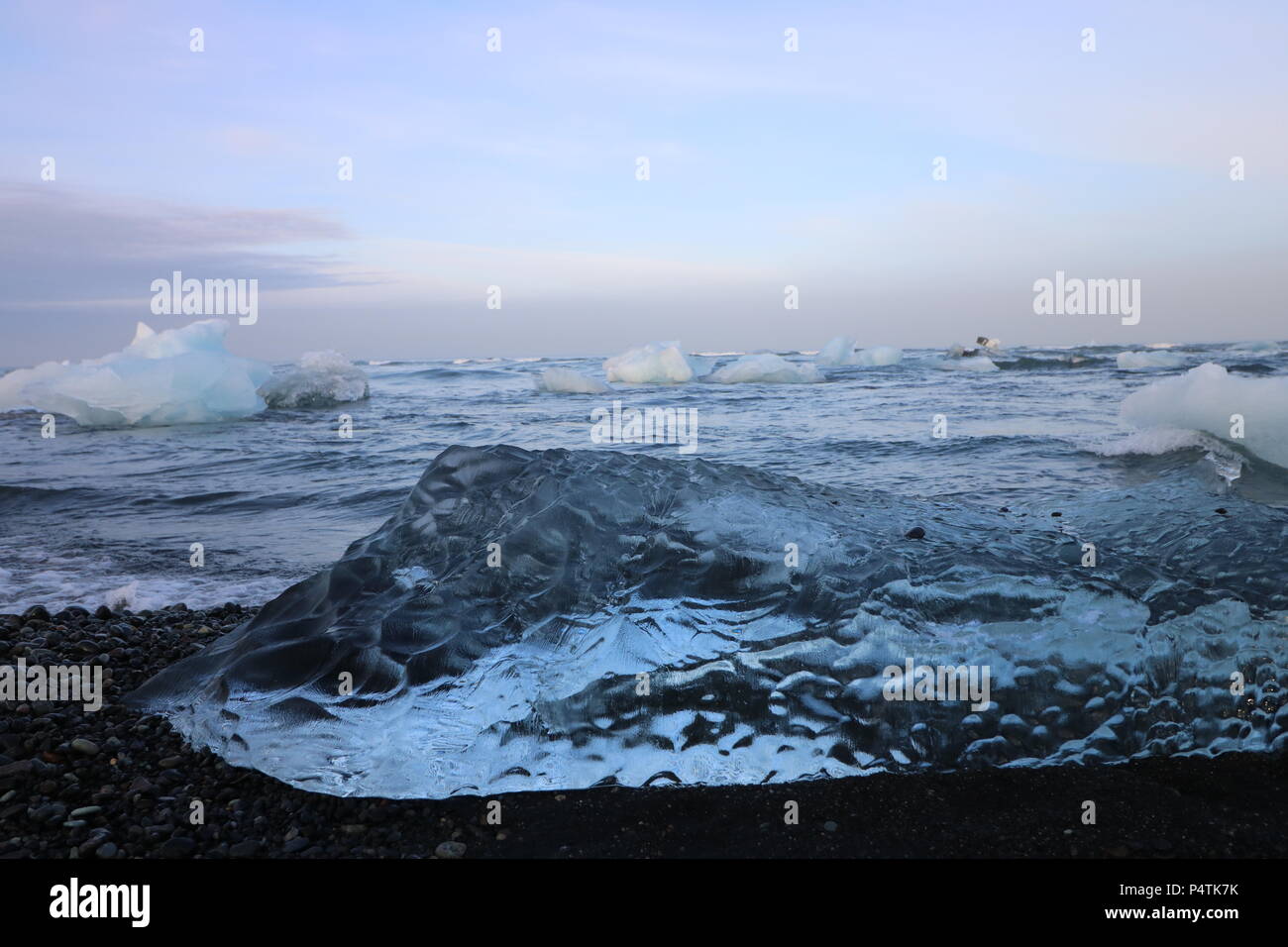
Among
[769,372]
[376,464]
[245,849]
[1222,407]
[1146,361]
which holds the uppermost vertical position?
[1146,361]

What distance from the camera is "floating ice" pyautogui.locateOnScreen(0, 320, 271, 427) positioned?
16344mm

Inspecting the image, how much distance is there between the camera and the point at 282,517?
8828mm

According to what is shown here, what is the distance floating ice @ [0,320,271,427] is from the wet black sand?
15339mm

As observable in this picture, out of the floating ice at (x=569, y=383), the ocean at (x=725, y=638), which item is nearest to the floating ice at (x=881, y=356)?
the floating ice at (x=569, y=383)

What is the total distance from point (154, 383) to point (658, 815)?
16.9 meters

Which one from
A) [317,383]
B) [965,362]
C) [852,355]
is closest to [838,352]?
[852,355]

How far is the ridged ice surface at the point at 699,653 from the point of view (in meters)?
3.08

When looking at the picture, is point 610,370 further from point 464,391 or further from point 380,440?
point 380,440

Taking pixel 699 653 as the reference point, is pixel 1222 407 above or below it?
above

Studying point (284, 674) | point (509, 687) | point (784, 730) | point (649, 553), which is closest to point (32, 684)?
point (284, 674)

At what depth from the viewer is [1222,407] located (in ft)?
31.2

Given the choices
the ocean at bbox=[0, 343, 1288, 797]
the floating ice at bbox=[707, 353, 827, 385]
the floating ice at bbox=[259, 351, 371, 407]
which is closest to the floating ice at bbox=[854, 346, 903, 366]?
the floating ice at bbox=[707, 353, 827, 385]

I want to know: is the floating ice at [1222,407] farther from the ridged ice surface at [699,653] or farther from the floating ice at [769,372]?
the floating ice at [769,372]

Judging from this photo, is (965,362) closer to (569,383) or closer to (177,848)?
(569,383)
